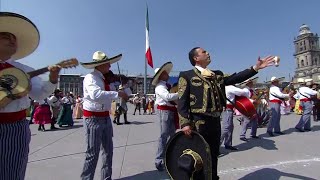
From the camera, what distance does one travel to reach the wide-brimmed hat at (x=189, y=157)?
369 cm

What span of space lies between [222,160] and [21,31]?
4697mm

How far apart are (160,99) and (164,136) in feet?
2.33

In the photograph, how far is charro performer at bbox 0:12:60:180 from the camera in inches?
104

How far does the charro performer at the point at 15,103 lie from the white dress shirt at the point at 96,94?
1306mm

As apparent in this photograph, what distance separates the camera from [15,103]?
8.85 ft

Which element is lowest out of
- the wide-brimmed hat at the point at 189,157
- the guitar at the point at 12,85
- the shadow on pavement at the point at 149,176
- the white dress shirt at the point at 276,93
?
the shadow on pavement at the point at 149,176

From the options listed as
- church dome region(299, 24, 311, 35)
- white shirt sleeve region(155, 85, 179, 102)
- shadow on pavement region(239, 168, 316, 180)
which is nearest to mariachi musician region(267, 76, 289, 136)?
shadow on pavement region(239, 168, 316, 180)

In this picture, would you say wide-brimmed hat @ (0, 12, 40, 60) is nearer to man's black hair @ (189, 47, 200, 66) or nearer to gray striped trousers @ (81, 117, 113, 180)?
gray striped trousers @ (81, 117, 113, 180)

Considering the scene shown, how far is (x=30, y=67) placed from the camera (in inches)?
121


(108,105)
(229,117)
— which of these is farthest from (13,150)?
(229,117)

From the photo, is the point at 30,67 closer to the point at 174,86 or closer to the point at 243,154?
the point at 174,86

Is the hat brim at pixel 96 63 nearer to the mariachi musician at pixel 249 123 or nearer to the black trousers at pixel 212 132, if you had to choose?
the black trousers at pixel 212 132

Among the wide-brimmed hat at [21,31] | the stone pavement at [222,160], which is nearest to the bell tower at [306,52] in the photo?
the stone pavement at [222,160]

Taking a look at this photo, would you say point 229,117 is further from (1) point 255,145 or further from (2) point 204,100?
(2) point 204,100
